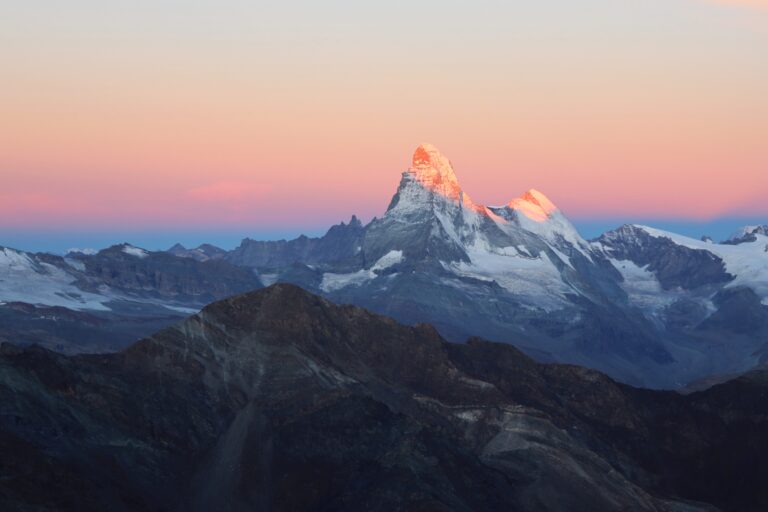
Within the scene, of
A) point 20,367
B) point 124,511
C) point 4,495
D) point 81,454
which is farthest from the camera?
point 20,367

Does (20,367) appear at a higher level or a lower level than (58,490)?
higher

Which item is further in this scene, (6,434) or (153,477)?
(153,477)

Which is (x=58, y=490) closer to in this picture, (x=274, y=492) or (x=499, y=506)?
(x=274, y=492)

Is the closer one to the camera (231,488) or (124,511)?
(124,511)

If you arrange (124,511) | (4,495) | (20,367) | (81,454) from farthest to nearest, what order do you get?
(20,367)
(81,454)
(124,511)
(4,495)

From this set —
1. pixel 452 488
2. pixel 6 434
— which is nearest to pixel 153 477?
pixel 6 434

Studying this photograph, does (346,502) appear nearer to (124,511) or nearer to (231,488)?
(231,488)

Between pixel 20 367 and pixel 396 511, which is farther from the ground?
pixel 20 367

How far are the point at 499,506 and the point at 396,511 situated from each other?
17.8 metres

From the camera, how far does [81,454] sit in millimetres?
186875

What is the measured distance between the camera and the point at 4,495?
164500 mm

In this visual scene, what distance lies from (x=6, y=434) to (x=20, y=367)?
2141cm

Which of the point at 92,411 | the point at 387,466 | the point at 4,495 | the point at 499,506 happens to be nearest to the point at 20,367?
the point at 92,411

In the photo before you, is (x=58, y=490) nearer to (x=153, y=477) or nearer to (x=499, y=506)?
(x=153, y=477)
